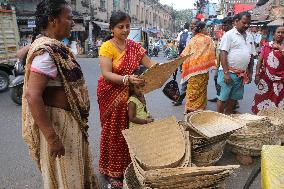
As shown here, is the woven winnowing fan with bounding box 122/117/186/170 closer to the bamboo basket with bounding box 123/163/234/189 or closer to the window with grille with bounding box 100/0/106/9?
the bamboo basket with bounding box 123/163/234/189

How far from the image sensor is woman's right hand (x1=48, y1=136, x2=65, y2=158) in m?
1.97

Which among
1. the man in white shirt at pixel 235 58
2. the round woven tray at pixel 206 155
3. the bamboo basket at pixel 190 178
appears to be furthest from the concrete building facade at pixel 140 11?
the bamboo basket at pixel 190 178

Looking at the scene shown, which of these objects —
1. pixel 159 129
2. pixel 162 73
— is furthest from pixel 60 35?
pixel 159 129

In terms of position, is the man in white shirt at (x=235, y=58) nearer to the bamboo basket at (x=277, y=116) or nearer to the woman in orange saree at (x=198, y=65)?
the woman in orange saree at (x=198, y=65)

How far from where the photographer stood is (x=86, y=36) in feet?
87.1

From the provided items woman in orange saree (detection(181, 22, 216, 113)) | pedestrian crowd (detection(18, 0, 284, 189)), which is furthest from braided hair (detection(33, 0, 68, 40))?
woman in orange saree (detection(181, 22, 216, 113))

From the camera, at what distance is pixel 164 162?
261cm

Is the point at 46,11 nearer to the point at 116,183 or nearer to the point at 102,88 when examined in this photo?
the point at 102,88

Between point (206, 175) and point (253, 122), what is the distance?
1.83 metres

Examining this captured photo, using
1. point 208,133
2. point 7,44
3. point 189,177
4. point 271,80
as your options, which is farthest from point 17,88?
point 189,177

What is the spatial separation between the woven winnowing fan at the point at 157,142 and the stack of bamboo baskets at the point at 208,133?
1.39 ft

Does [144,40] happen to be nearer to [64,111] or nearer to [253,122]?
[253,122]

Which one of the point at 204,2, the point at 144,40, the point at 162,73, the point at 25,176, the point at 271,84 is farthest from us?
the point at 204,2

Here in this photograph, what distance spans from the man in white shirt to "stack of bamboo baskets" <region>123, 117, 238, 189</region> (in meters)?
2.03
